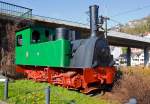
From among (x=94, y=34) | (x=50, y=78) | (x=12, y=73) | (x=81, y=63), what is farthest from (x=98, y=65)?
(x=12, y=73)

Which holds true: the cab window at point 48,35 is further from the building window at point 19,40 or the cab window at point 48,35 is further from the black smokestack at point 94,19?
the black smokestack at point 94,19

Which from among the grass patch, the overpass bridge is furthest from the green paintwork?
the overpass bridge

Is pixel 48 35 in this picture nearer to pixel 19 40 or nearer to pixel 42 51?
pixel 42 51

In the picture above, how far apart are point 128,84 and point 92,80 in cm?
164

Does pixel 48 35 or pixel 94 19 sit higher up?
pixel 94 19

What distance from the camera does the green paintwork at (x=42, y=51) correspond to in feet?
46.2

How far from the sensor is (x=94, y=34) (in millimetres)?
14273

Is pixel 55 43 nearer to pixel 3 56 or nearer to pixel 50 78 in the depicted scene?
pixel 50 78

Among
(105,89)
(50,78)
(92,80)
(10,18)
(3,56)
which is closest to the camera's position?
(92,80)

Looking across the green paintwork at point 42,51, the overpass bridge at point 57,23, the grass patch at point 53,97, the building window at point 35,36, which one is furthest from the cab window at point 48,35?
the overpass bridge at point 57,23

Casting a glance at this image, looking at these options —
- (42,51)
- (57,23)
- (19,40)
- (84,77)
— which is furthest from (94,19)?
(57,23)

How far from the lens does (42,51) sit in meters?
15.9

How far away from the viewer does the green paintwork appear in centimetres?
1409

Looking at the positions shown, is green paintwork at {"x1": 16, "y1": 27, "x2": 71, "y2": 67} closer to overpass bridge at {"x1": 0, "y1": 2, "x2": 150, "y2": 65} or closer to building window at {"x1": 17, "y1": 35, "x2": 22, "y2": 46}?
building window at {"x1": 17, "y1": 35, "x2": 22, "y2": 46}
